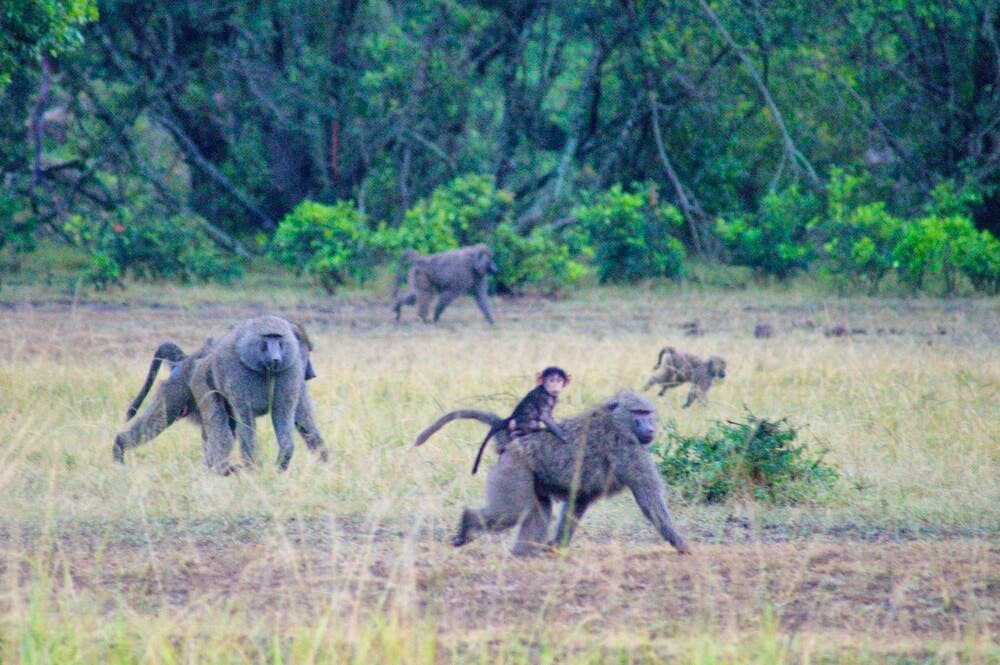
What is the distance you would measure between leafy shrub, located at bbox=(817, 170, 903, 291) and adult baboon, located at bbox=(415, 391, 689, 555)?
36.0ft

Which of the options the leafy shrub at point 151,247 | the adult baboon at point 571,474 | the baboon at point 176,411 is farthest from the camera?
the leafy shrub at point 151,247

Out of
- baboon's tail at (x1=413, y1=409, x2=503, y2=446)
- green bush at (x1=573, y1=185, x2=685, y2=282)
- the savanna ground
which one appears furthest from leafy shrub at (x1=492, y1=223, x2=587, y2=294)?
baboon's tail at (x1=413, y1=409, x2=503, y2=446)

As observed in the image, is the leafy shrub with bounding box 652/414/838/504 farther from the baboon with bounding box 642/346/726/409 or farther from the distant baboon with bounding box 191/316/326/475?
the baboon with bounding box 642/346/726/409

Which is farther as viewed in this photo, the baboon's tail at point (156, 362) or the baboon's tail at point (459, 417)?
the baboon's tail at point (156, 362)

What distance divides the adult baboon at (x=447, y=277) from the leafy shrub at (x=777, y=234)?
4.31 metres

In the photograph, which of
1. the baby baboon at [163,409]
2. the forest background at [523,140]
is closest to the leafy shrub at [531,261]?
the forest background at [523,140]

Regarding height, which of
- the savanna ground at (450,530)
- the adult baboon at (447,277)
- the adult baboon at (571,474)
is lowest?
the savanna ground at (450,530)

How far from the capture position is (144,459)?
278 inches

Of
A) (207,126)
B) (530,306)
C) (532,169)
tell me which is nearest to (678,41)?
(532,169)

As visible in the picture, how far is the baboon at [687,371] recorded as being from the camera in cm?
880

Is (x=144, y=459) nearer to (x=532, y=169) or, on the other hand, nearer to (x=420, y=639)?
(x=420, y=639)

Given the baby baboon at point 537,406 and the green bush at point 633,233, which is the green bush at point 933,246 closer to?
the green bush at point 633,233

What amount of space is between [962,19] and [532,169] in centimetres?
639

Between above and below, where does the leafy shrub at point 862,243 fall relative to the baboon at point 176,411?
above
